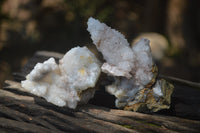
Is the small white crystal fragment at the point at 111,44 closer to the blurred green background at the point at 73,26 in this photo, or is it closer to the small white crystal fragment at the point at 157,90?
the small white crystal fragment at the point at 157,90

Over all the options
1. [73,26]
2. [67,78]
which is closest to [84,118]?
[67,78]

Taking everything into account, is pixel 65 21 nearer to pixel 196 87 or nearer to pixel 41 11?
pixel 41 11

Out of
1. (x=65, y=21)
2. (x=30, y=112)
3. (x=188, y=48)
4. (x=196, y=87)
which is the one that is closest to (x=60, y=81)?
(x=30, y=112)

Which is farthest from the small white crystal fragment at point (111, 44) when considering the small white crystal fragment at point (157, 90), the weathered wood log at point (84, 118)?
the weathered wood log at point (84, 118)

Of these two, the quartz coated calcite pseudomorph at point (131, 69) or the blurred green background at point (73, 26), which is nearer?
the quartz coated calcite pseudomorph at point (131, 69)

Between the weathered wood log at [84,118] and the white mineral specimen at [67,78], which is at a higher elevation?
the white mineral specimen at [67,78]

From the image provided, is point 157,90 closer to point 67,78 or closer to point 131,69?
point 131,69

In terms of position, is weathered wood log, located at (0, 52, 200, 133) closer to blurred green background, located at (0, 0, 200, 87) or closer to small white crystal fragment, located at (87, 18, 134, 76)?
small white crystal fragment, located at (87, 18, 134, 76)
